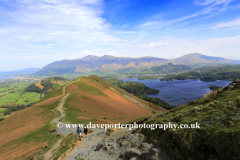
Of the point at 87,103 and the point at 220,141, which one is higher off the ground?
the point at 220,141

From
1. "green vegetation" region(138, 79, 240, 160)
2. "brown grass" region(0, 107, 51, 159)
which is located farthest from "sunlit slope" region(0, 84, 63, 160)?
"green vegetation" region(138, 79, 240, 160)

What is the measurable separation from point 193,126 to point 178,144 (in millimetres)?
2139

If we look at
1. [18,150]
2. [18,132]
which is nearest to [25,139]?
[18,150]

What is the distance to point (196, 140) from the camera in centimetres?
827

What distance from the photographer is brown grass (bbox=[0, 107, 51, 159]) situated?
19066 millimetres

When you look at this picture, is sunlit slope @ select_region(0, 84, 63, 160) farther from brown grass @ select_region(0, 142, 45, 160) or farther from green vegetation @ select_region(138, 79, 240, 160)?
green vegetation @ select_region(138, 79, 240, 160)

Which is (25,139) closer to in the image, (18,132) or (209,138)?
(18,132)

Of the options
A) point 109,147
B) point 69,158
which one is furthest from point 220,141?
point 69,158

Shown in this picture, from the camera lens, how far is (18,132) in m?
26.8

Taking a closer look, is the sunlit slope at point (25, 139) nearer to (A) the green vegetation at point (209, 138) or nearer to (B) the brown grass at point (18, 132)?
(B) the brown grass at point (18, 132)

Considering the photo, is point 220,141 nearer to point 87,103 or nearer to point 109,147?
point 109,147

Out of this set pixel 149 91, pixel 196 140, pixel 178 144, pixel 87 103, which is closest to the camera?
pixel 196 140

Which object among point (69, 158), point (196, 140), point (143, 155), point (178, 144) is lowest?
point (69, 158)

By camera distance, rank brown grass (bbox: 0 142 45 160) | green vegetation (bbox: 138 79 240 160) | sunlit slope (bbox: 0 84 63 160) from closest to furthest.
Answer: green vegetation (bbox: 138 79 240 160) → brown grass (bbox: 0 142 45 160) → sunlit slope (bbox: 0 84 63 160)
